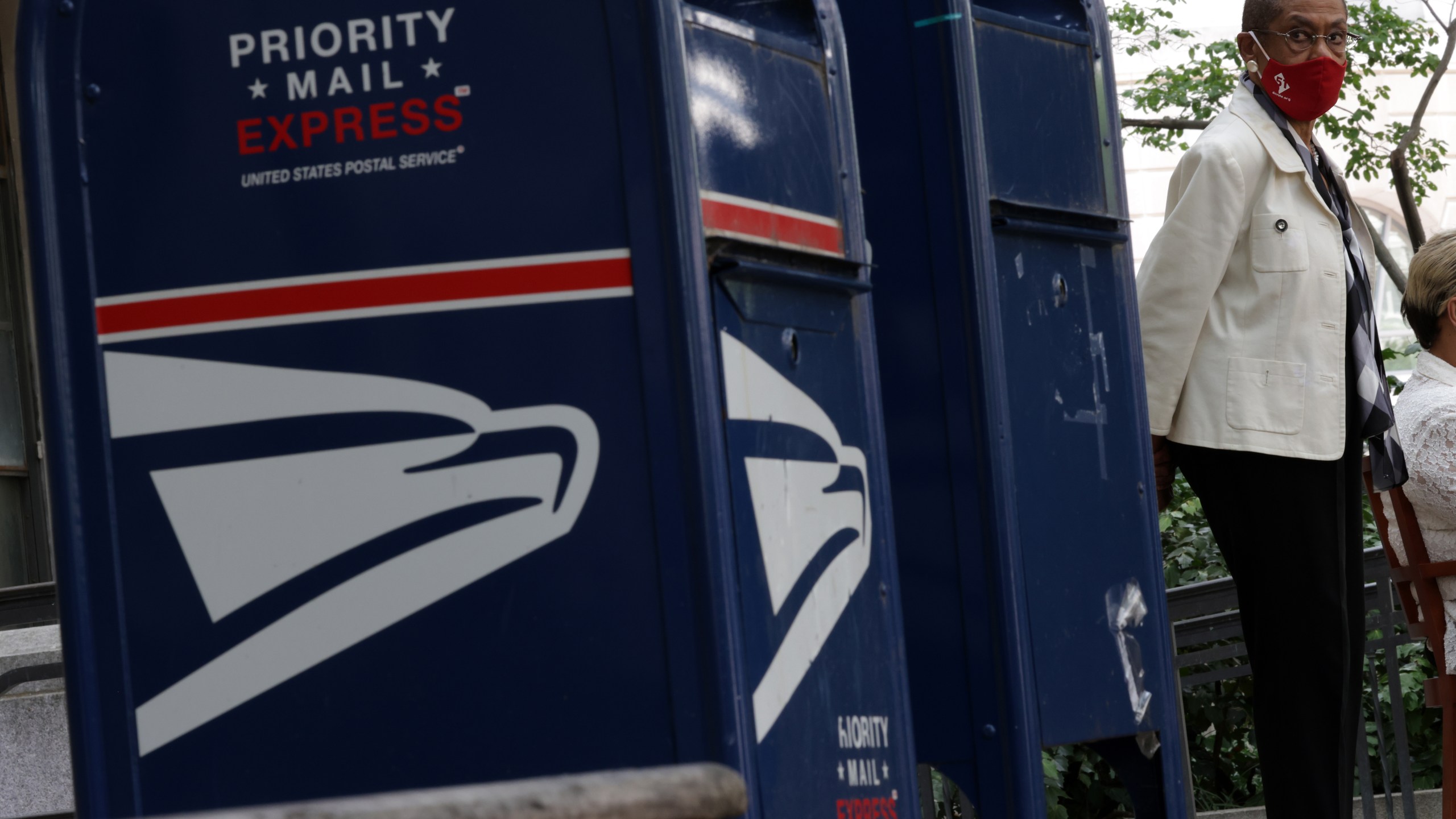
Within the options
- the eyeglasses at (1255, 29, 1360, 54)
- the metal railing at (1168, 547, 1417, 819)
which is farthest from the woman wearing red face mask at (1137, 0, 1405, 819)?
the metal railing at (1168, 547, 1417, 819)

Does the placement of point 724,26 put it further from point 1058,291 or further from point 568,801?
point 568,801

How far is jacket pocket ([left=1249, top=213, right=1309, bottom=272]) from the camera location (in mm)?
3844

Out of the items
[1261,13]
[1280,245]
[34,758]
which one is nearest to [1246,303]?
[1280,245]

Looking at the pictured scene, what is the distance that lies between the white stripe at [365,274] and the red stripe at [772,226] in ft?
0.50

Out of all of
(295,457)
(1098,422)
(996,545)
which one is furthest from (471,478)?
(1098,422)

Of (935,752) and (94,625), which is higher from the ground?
(94,625)

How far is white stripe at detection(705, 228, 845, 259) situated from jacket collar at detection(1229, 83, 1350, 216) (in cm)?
147

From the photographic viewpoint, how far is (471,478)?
2.44 m

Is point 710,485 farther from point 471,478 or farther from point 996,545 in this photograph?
point 996,545

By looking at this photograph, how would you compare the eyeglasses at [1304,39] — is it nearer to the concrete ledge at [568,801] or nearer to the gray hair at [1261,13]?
the gray hair at [1261,13]

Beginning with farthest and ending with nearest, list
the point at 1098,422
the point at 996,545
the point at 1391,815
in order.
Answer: the point at 1391,815, the point at 1098,422, the point at 996,545

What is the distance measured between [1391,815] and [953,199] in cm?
Answer: 330

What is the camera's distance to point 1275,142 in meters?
3.91

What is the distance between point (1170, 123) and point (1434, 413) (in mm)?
6388
